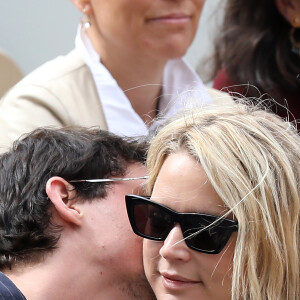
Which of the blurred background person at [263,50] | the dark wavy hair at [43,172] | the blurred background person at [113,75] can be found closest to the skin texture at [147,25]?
the blurred background person at [113,75]

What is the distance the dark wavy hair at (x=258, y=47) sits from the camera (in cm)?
338

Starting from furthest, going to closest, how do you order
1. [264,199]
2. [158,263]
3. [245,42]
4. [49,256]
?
[245,42], [49,256], [158,263], [264,199]

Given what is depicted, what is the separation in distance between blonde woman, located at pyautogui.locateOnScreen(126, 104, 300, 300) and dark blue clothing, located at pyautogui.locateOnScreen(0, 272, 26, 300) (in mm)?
311

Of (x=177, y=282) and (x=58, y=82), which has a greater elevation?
(x=58, y=82)

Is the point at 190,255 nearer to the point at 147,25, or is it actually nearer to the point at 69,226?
the point at 69,226

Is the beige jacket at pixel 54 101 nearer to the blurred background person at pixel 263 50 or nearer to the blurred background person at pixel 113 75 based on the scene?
the blurred background person at pixel 113 75

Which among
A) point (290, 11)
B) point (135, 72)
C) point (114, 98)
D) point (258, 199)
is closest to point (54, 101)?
point (114, 98)

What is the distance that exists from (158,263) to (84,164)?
1.34ft

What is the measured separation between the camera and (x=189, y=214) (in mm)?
1861

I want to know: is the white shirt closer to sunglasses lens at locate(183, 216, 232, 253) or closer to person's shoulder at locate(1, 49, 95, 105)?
person's shoulder at locate(1, 49, 95, 105)

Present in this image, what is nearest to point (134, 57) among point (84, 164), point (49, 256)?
point (84, 164)

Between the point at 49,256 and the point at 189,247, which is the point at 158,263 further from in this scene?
the point at 49,256

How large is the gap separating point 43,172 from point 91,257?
0.25 metres

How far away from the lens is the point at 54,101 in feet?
9.42
